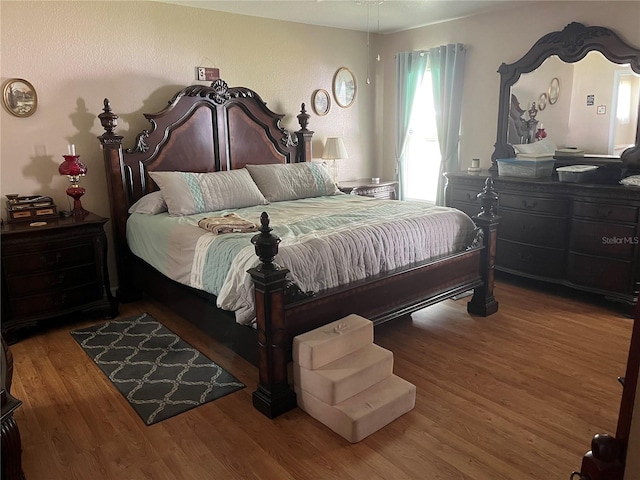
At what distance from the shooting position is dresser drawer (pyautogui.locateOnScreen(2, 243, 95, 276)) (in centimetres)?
317

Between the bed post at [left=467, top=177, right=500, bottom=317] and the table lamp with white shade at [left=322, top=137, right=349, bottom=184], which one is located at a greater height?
the table lamp with white shade at [left=322, top=137, right=349, bottom=184]

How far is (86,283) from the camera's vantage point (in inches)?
138

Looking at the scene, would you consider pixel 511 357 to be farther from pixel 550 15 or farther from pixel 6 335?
pixel 6 335

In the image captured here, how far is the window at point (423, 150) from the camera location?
5.29m

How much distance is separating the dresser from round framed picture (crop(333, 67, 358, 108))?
1.80 metres

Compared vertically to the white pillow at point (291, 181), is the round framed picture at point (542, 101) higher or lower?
higher

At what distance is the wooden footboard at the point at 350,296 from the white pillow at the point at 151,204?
1.73m

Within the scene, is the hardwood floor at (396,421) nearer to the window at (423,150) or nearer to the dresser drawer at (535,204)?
the dresser drawer at (535,204)

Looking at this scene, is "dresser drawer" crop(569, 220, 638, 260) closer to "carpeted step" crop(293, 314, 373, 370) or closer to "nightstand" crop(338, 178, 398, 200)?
"nightstand" crop(338, 178, 398, 200)

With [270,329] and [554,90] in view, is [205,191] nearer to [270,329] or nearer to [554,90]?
[270,329]

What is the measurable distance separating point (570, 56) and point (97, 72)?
391 centimetres

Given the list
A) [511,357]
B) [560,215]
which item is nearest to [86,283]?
[511,357]

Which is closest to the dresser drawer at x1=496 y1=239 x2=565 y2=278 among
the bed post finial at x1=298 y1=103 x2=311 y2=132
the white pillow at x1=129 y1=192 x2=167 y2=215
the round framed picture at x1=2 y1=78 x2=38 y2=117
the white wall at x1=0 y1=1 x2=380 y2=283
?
the bed post finial at x1=298 y1=103 x2=311 y2=132

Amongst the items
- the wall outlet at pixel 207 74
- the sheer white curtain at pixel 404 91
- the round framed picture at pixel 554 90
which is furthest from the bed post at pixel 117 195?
the round framed picture at pixel 554 90
